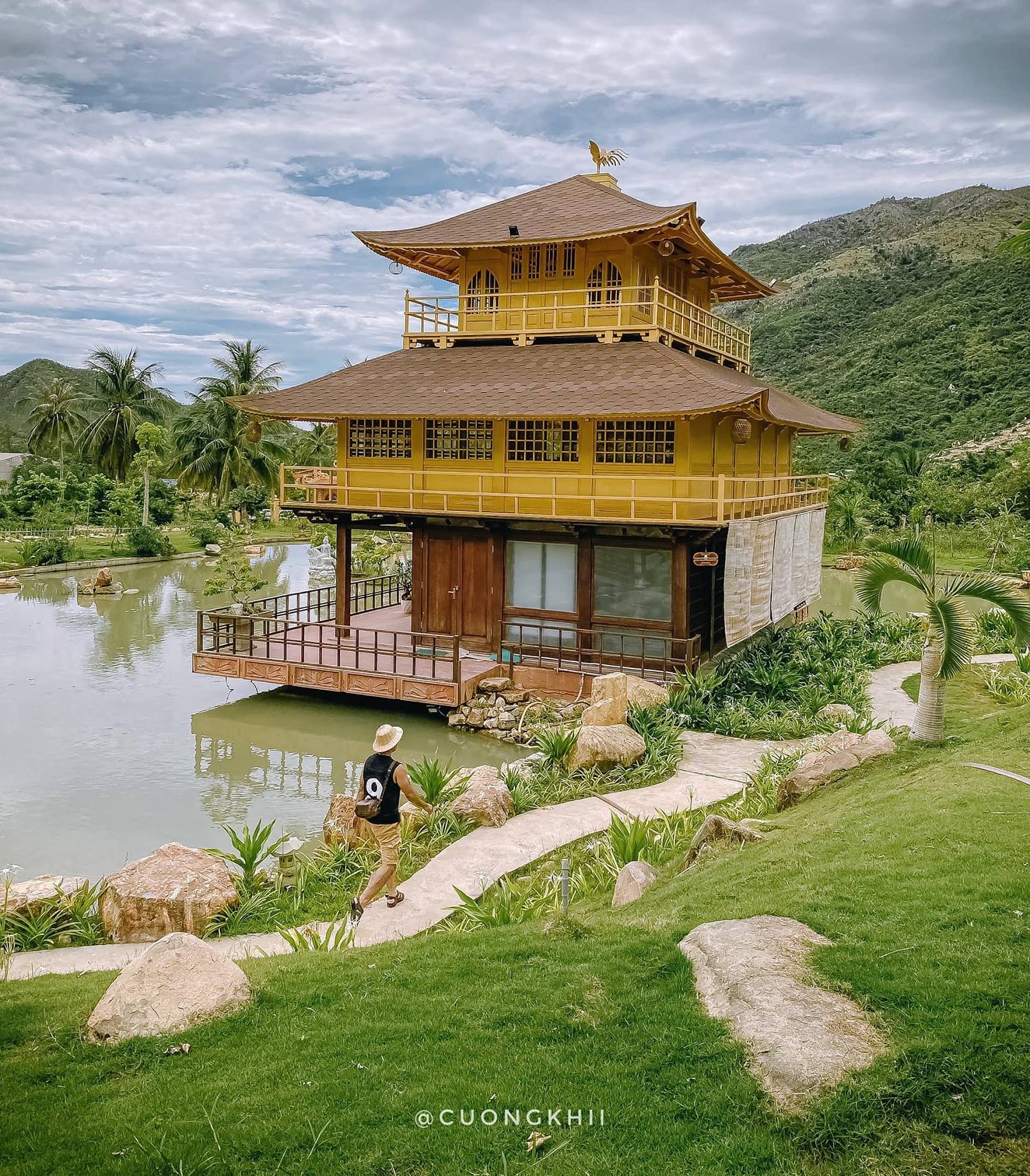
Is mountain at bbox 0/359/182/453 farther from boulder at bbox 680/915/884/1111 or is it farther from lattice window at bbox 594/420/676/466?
boulder at bbox 680/915/884/1111

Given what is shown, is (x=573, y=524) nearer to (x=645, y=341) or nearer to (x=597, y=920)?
(x=645, y=341)

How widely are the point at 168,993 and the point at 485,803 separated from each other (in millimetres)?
6876

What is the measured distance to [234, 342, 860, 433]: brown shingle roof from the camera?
736 inches

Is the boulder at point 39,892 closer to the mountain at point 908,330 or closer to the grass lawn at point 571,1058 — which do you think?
the grass lawn at point 571,1058

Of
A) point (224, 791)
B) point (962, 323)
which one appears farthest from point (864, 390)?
point (224, 791)

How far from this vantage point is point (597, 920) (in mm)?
8125

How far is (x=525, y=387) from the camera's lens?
20375 millimetres

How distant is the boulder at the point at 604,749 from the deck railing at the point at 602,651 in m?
4.04

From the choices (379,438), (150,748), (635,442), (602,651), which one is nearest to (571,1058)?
(150,748)

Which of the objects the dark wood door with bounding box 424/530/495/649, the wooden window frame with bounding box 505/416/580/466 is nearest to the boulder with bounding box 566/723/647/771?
the dark wood door with bounding box 424/530/495/649

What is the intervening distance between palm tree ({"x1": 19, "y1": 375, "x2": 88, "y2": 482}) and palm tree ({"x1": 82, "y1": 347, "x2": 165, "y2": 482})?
7151mm

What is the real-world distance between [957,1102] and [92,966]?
23.1ft

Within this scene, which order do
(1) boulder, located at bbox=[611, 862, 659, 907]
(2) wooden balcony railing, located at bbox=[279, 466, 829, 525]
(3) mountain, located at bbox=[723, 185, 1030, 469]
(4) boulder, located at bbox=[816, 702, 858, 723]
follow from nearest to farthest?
(1) boulder, located at bbox=[611, 862, 659, 907], (4) boulder, located at bbox=[816, 702, 858, 723], (2) wooden balcony railing, located at bbox=[279, 466, 829, 525], (3) mountain, located at bbox=[723, 185, 1030, 469]

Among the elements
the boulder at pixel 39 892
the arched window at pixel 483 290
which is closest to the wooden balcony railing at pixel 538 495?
the arched window at pixel 483 290
